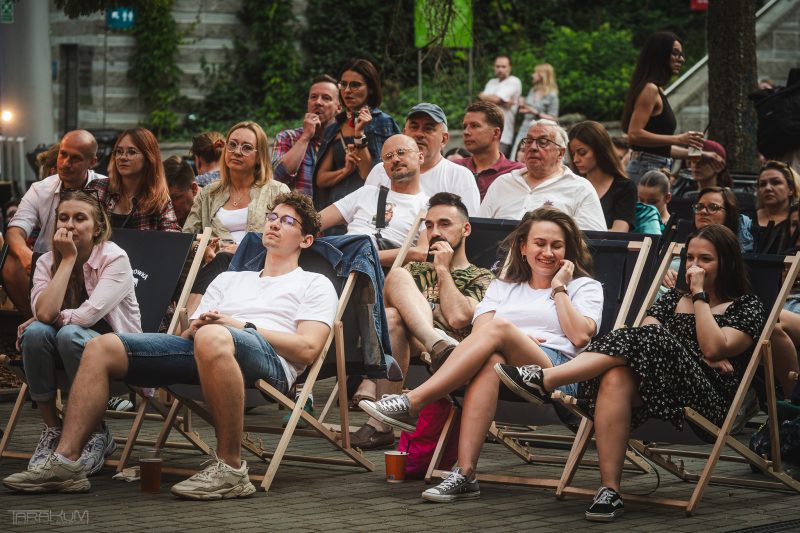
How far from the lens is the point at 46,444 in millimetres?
6602

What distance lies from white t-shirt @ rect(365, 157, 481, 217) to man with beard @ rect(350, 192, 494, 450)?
1.07 meters

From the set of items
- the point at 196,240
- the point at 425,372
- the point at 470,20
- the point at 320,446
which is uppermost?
the point at 470,20

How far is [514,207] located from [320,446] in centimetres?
198

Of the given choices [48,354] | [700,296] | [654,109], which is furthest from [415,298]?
[654,109]

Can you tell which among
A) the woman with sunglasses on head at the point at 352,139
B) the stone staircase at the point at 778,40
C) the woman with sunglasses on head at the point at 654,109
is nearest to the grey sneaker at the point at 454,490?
the woman with sunglasses on head at the point at 352,139

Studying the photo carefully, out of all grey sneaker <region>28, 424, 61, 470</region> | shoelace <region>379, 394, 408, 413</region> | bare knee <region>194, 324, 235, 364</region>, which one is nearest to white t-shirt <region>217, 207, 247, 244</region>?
grey sneaker <region>28, 424, 61, 470</region>

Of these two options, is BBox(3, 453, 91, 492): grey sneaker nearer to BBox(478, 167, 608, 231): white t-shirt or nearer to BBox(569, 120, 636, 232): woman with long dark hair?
BBox(478, 167, 608, 231): white t-shirt

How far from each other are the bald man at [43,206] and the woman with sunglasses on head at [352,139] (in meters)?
1.78

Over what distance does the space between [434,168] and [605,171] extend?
111 cm

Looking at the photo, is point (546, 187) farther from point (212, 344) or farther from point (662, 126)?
point (212, 344)

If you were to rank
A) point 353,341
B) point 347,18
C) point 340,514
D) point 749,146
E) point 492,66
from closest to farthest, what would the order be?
point 340,514, point 353,341, point 749,146, point 492,66, point 347,18

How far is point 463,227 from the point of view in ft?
25.0

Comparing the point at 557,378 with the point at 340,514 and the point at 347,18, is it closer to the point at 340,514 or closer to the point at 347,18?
the point at 340,514

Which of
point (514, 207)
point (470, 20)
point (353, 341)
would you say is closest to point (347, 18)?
point (470, 20)
